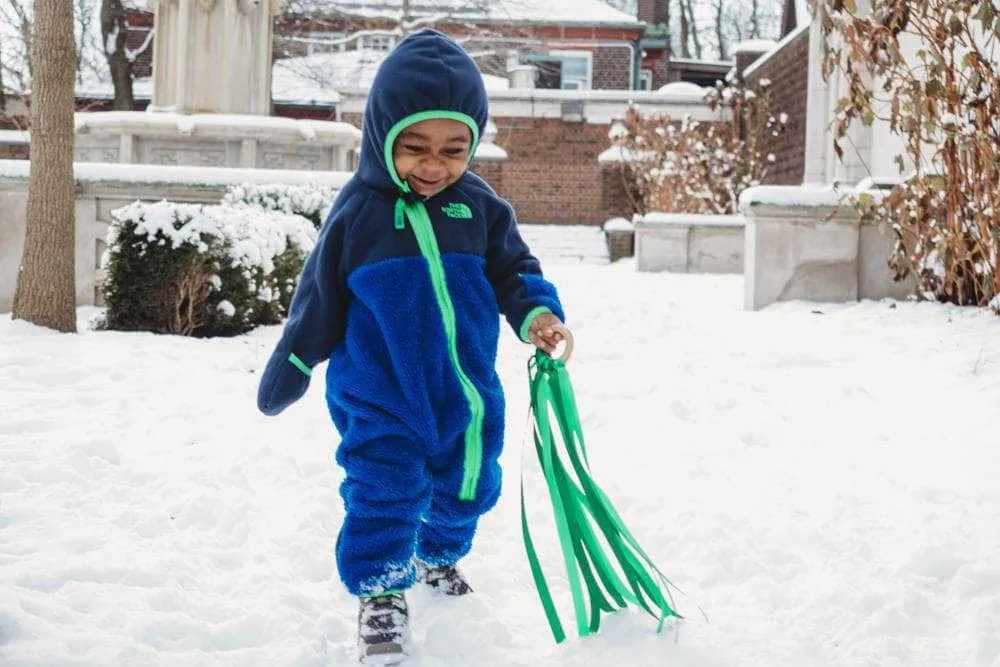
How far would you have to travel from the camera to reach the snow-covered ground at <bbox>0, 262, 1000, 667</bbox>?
2.22m

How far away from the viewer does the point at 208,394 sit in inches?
184

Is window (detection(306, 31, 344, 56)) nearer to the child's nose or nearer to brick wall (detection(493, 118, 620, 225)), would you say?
brick wall (detection(493, 118, 620, 225))

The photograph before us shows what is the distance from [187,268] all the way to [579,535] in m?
4.18

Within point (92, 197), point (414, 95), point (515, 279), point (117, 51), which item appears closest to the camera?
point (414, 95)

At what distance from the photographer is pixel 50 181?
5.90 metres

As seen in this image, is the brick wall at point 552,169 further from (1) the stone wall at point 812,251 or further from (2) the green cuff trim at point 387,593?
(2) the green cuff trim at point 387,593

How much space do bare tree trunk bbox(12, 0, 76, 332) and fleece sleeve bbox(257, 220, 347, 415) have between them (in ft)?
13.8

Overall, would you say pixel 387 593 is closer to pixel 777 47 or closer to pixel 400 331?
pixel 400 331

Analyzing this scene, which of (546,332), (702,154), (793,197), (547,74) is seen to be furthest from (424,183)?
(547,74)

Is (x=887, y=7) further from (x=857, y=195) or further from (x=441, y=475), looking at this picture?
(x=441, y=475)

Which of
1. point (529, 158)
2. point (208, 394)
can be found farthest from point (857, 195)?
point (529, 158)

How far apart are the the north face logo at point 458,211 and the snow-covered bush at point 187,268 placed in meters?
3.88

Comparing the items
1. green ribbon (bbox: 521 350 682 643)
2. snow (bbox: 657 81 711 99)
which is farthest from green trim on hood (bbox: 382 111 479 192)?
snow (bbox: 657 81 711 99)

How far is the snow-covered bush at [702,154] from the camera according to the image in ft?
46.8
